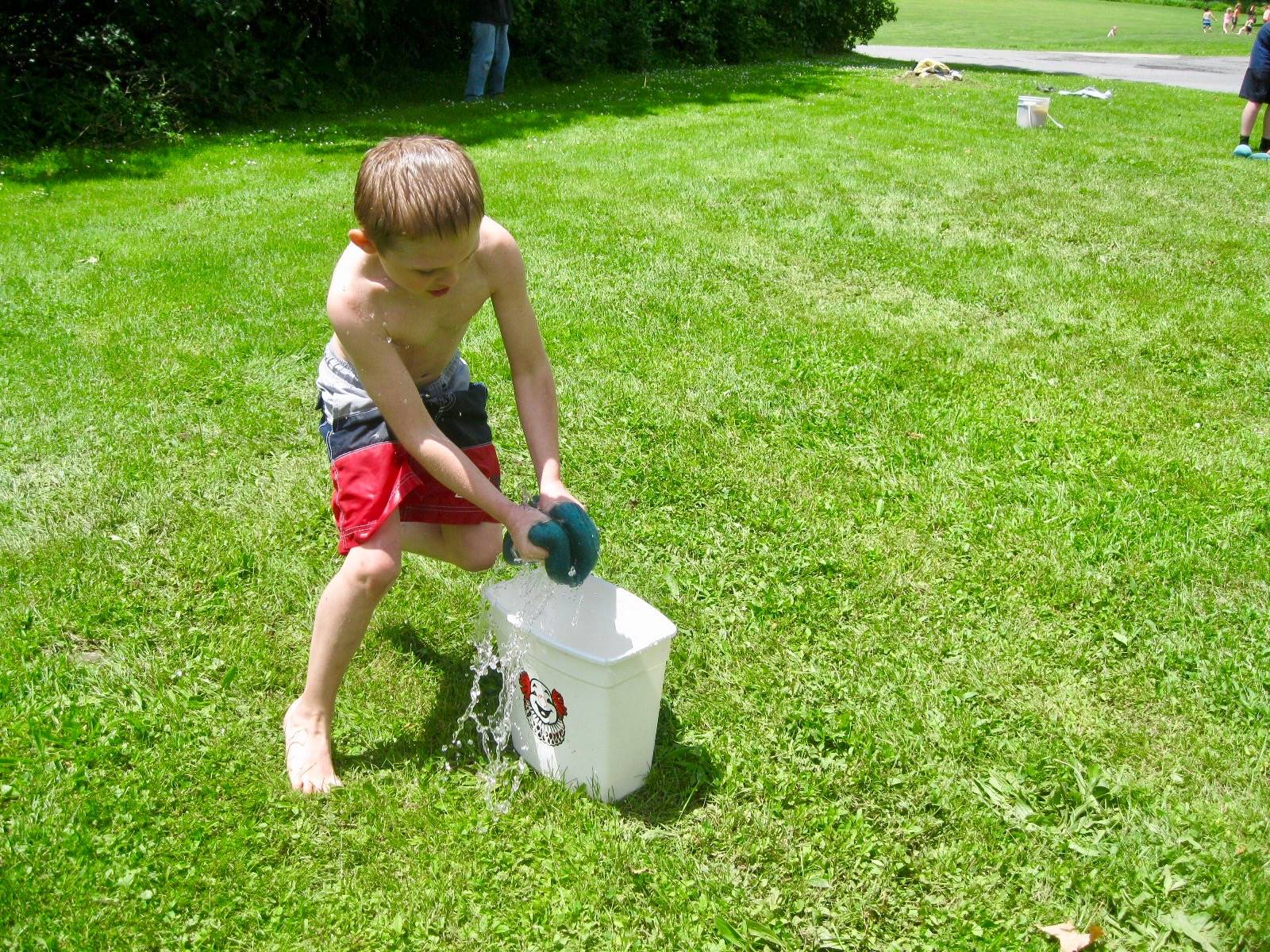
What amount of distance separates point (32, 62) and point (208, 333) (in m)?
6.64

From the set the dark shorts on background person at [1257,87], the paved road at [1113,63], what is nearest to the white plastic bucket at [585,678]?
the dark shorts on background person at [1257,87]

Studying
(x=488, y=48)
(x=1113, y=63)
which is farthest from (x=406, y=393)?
(x=1113, y=63)

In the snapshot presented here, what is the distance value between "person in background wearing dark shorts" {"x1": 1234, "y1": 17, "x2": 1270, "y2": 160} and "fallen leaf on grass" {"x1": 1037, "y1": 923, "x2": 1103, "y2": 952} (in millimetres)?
9432

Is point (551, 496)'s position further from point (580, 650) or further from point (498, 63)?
point (498, 63)

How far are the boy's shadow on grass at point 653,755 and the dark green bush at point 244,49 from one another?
853 cm

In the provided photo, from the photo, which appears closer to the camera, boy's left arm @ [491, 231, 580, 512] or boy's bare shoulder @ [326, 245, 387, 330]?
boy's bare shoulder @ [326, 245, 387, 330]

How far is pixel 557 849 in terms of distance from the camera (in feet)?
7.30

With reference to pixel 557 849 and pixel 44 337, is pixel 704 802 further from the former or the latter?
pixel 44 337

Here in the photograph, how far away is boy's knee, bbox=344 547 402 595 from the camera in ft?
7.58

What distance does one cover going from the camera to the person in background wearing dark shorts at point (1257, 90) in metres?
9.23

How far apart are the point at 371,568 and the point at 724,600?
3.87 feet

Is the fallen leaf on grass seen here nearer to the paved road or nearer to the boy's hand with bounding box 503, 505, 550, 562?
the boy's hand with bounding box 503, 505, 550, 562

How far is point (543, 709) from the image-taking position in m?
2.35

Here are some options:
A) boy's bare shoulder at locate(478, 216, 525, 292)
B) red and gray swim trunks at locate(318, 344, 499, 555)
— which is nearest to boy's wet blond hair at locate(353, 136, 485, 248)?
boy's bare shoulder at locate(478, 216, 525, 292)
